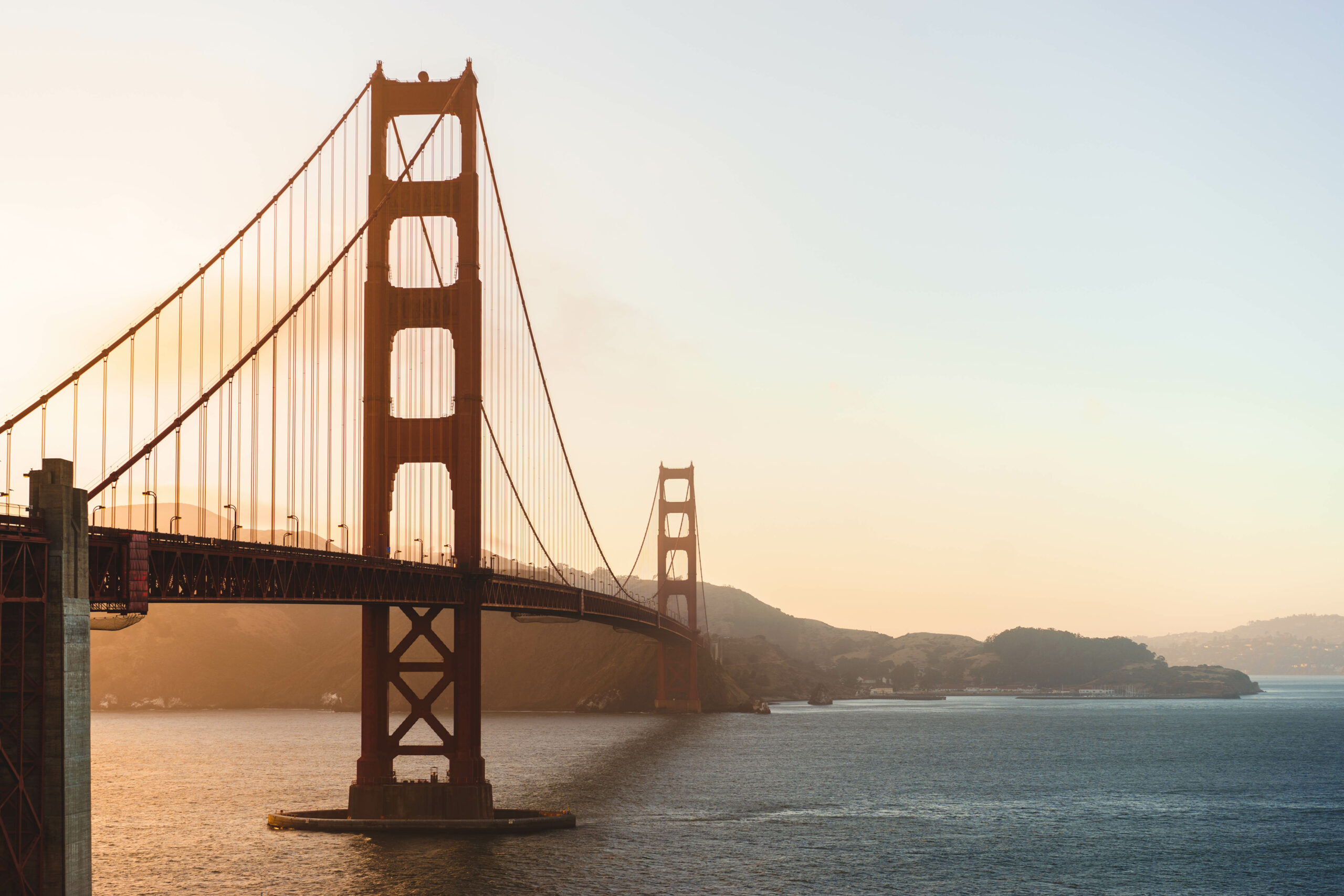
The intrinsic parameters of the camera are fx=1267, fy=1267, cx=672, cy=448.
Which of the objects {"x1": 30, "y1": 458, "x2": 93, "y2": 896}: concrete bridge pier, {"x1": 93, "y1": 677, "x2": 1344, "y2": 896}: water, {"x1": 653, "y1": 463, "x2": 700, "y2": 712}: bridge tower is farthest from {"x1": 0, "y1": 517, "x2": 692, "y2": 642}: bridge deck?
{"x1": 653, "y1": 463, "x2": 700, "y2": 712}: bridge tower

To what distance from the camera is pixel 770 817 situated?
57.5 m

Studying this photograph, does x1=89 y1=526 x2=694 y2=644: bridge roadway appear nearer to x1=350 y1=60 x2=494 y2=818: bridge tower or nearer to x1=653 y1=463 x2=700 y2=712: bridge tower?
x1=350 y1=60 x2=494 y2=818: bridge tower

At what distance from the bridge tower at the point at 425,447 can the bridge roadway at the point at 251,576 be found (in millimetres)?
1800

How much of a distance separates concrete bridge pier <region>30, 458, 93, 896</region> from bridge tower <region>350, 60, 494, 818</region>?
2038 cm

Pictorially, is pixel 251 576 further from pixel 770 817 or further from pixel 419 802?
pixel 770 817

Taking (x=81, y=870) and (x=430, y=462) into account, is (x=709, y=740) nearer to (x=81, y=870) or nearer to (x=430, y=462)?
(x=430, y=462)

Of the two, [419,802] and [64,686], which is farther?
[419,802]

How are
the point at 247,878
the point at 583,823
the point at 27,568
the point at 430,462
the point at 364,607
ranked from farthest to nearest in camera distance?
the point at 583,823 → the point at 430,462 → the point at 364,607 → the point at 247,878 → the point at 27,568

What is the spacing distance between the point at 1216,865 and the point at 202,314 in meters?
41.0

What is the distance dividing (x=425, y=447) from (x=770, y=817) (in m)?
23.9

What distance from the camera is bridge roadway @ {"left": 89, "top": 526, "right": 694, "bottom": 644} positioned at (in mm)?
26188

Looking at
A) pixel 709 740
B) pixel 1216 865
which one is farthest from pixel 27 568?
pixel 709 740

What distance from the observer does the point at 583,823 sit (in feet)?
170

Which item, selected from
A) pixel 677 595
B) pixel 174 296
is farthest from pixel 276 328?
pixel 677 595
